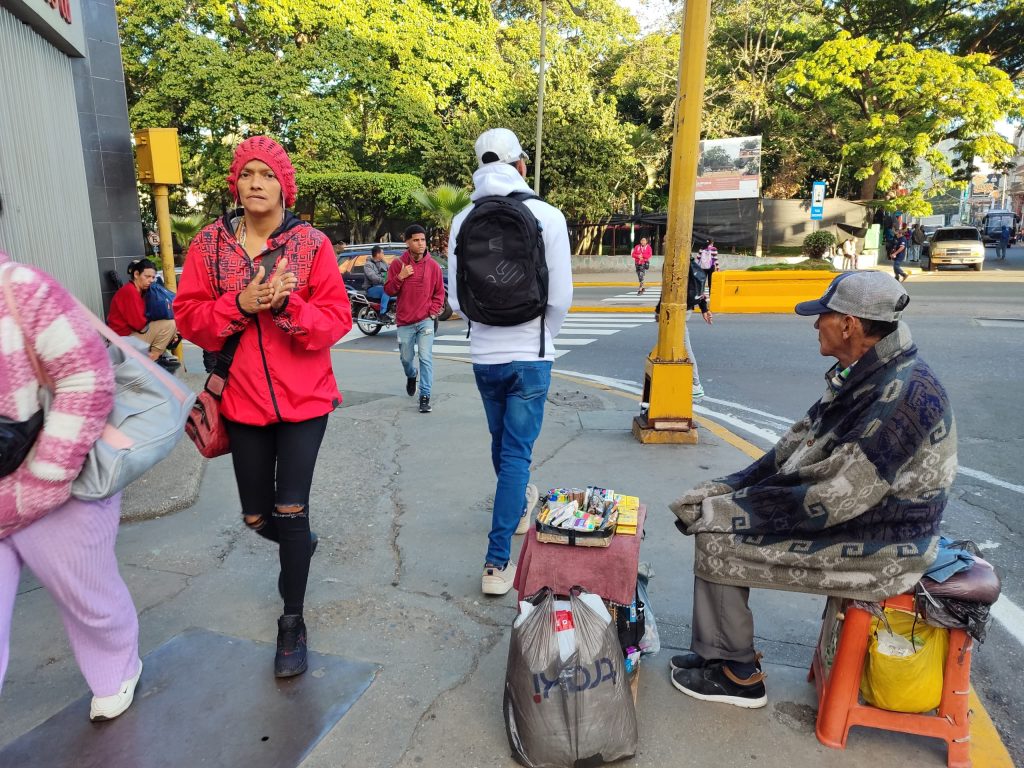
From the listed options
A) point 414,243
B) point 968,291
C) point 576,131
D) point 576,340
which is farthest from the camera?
point 576,131

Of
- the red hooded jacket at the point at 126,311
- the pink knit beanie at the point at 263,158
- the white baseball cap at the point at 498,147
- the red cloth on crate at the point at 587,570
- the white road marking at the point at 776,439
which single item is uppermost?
the white baseball cap at the point at 498,147

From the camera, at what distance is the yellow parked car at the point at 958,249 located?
24.9 m

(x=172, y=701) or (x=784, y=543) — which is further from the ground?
(x=784, y=543)

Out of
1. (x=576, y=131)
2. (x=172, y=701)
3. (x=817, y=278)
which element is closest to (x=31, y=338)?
(x=172, y=701)

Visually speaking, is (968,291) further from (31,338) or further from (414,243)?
(31,338)

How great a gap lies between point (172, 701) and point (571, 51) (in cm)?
3138

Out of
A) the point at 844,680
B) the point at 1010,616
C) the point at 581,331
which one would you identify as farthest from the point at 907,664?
the point at 581,331

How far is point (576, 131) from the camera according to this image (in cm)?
2512

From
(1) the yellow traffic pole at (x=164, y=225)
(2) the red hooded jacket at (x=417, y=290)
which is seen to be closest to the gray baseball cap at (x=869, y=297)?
(2) the red hooded jacket at (x=417, y=290)

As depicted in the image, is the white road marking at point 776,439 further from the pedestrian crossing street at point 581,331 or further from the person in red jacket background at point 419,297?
the person in red jacket background at point 419,297

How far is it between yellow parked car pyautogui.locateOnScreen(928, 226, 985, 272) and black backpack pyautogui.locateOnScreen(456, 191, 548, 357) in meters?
26.9

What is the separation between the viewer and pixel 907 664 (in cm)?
224

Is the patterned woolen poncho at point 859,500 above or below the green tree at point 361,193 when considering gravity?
below

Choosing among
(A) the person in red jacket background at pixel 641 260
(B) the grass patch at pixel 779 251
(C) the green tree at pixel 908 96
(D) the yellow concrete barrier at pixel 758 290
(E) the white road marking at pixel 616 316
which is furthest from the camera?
(B) the grass patch at pixel 779 251
